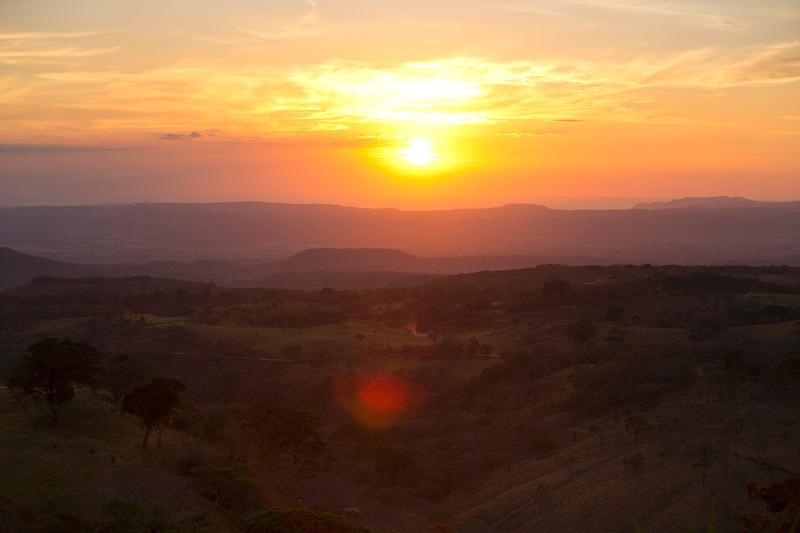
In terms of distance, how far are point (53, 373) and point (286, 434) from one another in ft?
32.5

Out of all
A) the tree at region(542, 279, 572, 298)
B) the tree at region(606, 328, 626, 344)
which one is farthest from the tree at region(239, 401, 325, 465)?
the tree at region(542, 279, 572, 298)

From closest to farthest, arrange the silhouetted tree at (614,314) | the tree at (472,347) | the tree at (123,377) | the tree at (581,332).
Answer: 1. the tree at (123,377)
2. the tree at (581,332)
3. the tree at (472,347)
4. the silhouetted tree at (614,314)

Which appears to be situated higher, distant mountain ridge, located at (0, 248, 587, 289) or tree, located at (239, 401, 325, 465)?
distant mountain ridge, located at (0, 248, 587, 289)

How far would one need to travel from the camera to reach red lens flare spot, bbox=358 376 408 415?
→ 139 ft

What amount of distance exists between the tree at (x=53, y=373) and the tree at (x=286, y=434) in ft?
26.2

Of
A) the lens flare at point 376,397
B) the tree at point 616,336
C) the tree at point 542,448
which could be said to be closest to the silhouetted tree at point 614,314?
the tree at point 616,336

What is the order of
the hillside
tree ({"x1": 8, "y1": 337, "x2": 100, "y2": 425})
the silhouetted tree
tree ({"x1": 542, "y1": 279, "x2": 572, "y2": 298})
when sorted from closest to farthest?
tree ({"x1": 8, "y1": 337, "x2": 100, "y2": 425})
the silhouetted tree
tree ({"x1": 542, "y1": 279, "x2": 572, "y2": 298})
the hillside

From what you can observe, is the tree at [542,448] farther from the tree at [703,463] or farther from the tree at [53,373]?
the tree at [53,373]

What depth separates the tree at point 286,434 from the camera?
3022 centimetres

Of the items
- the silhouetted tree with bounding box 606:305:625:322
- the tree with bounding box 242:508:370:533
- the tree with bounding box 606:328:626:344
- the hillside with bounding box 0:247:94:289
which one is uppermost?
the hillside with bounding box 0:247:94:289

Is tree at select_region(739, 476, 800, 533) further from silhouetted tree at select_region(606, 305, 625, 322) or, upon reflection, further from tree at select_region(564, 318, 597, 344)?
silhouetted tree at select_region(606, 305, 625, 322)

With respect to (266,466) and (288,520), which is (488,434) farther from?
(288,520)

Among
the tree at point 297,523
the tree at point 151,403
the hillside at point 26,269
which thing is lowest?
the tree at point 297,523

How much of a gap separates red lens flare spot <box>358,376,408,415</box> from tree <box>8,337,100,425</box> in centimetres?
1958
